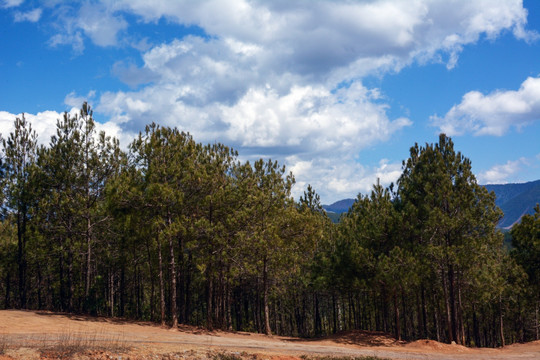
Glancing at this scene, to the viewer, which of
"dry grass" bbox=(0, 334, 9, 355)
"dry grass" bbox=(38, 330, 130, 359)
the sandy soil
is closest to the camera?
"dry grass" bbox=(0, 334, 9, 355)

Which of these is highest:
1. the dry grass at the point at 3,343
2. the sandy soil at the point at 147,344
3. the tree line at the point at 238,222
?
the tree line at the point at 238,222

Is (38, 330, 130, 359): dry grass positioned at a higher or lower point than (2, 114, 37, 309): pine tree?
lower

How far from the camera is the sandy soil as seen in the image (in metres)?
16.9

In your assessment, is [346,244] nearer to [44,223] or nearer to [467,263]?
[467,263]

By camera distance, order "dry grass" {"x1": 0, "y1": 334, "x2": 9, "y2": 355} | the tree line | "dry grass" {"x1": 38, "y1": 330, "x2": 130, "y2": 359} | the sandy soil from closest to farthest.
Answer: "dry grass" {"x1": 0, "y1": 334, "x2": 9, "y2": 355} → "dry grass" {"x1": 38, "y1": 330, "x2": 130, "y2": 359} → the sandy soil → the tree line

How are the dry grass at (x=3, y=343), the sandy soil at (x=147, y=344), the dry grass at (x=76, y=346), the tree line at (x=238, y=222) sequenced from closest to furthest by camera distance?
the dry grass at (x=3, y=343)
the dry grass at (x=76, y=346)
the sandy soil at (x=147, y=344)
the tree line at (x=238, y=222)

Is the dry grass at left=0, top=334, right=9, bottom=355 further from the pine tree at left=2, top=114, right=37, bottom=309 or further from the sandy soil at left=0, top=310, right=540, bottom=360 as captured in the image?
the pine tree at left=2, top=114, right=37, bottom=309

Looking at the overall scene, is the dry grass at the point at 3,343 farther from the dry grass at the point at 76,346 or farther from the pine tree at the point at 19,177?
the pine tree at the point at 19,177

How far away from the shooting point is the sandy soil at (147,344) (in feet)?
55.4

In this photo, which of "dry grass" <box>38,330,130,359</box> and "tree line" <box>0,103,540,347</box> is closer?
"dry grass" <box>38,330,130,359</box>

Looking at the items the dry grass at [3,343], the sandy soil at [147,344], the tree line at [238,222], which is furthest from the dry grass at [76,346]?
the tree line at [238,222]

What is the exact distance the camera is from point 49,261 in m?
40.9

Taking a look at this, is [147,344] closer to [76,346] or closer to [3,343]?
[76,346]

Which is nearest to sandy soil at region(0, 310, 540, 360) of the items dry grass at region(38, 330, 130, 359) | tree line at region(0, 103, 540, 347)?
dry grass at region(38, 330, 130, 359)
